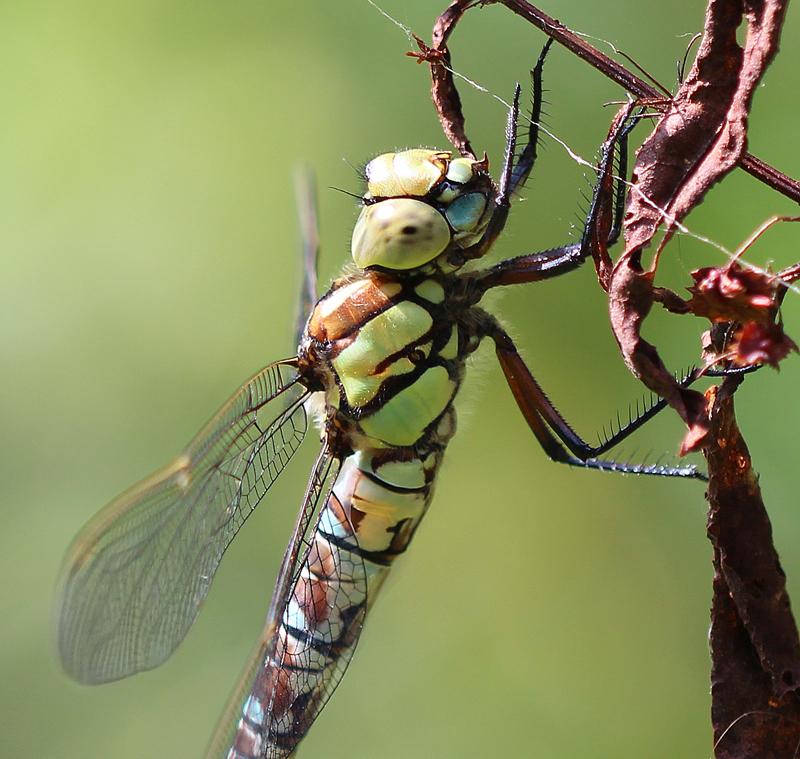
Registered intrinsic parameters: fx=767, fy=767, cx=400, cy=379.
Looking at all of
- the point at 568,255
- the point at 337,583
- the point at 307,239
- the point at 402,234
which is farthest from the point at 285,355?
the point at 568,255

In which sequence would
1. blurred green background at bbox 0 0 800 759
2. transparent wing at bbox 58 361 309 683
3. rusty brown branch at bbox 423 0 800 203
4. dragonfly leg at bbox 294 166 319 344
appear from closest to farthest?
rusty brown branch at bbox 423 0 800 203
transparent wing at bbox 58 361 309 683
dragonfly leg at bbox 294 166 319 344
blurred green background at bbox 0 0 800 759

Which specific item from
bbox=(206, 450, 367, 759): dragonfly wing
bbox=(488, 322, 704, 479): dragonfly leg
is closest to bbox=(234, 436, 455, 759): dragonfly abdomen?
bbox=(206, 450, 367, 759): dragonfly wing

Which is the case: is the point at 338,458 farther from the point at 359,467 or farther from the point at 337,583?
the point at 337,583

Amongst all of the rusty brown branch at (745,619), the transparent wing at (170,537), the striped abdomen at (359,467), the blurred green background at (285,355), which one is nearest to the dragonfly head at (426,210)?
the striped abdomen at (359,467)

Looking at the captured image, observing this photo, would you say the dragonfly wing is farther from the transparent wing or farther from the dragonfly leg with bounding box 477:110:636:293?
the dragonfly leg with bounding box 477:110:636:293

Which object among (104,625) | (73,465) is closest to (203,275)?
(73,465)
